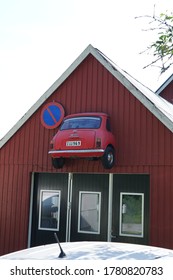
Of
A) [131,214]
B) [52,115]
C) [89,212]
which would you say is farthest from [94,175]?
[52,115]

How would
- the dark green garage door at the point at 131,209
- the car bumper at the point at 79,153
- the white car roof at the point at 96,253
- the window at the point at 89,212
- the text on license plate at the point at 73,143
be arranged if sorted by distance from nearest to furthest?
1. the white car roof at the point at 96,253
2. the car bumper at the point at 79,153
3. the text on license plate at the point at 73,143
4. the dark green garage door at the point at 131,209
5. the window at the point at 89,212

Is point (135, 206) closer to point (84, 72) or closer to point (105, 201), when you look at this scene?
point (105, 201)

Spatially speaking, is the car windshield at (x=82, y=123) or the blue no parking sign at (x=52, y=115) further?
the blue no parking sign at (x=52, y=115)

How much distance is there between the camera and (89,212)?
9.43m

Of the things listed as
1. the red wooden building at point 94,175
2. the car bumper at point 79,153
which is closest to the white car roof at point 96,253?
the car bumper at point 79,153

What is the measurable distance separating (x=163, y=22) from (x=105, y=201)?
4.56 metres

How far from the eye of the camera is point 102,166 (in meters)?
9.20

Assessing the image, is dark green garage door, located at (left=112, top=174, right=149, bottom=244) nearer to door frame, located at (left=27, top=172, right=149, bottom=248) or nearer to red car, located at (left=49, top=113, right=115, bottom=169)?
door frame, located at (left=27, top=172, right=149, bottom=248)

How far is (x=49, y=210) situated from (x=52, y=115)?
2.62 meters

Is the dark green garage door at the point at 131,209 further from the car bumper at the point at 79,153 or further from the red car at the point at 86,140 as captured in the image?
the car bumper at the point at 79,153

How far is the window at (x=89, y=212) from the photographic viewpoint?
9.30 metres

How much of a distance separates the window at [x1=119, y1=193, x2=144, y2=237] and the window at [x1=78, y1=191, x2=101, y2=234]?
63 cm

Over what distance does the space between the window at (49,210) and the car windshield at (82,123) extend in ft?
6.29

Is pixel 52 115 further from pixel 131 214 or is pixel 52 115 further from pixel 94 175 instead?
pixel 131 214
